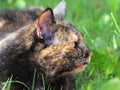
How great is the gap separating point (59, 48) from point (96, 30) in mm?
2338

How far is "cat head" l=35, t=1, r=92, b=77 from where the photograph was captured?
278 centimetres

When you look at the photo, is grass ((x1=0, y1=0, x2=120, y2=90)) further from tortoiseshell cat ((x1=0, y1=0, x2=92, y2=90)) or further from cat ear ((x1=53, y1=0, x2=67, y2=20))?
cat ear ((x1=53, y1=0, x2=67, y2=20))

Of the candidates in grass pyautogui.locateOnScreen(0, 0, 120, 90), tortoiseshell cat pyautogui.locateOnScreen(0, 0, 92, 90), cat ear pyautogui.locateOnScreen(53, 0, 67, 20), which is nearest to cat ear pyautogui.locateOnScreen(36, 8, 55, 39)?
tortoiseshell cat pyautogui.locateOnScreen(0, 0, 92, 90)

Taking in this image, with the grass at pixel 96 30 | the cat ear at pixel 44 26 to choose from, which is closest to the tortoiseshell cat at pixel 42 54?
the cat ear at pixel 44 26

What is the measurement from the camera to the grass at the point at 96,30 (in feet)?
8.99

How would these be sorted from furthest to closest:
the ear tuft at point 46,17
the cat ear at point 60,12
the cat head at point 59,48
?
1. the cat ear at point 60,12
2. the cat head at point 59,48
3. the ear tuft at point 46,17

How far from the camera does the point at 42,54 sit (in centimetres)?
279

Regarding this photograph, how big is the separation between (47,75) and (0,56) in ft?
1.20

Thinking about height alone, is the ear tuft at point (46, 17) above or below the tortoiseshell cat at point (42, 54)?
above

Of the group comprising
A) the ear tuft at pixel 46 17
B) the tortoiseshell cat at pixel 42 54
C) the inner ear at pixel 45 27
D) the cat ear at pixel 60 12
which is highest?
the cat ear at pixel 60 12

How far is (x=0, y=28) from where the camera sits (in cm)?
362

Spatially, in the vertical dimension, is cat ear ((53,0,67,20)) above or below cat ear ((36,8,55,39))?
above

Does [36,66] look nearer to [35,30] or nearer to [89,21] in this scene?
[35,30]

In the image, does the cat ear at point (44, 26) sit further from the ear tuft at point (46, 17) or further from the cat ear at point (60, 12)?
the cat ear at point (60, 12)
